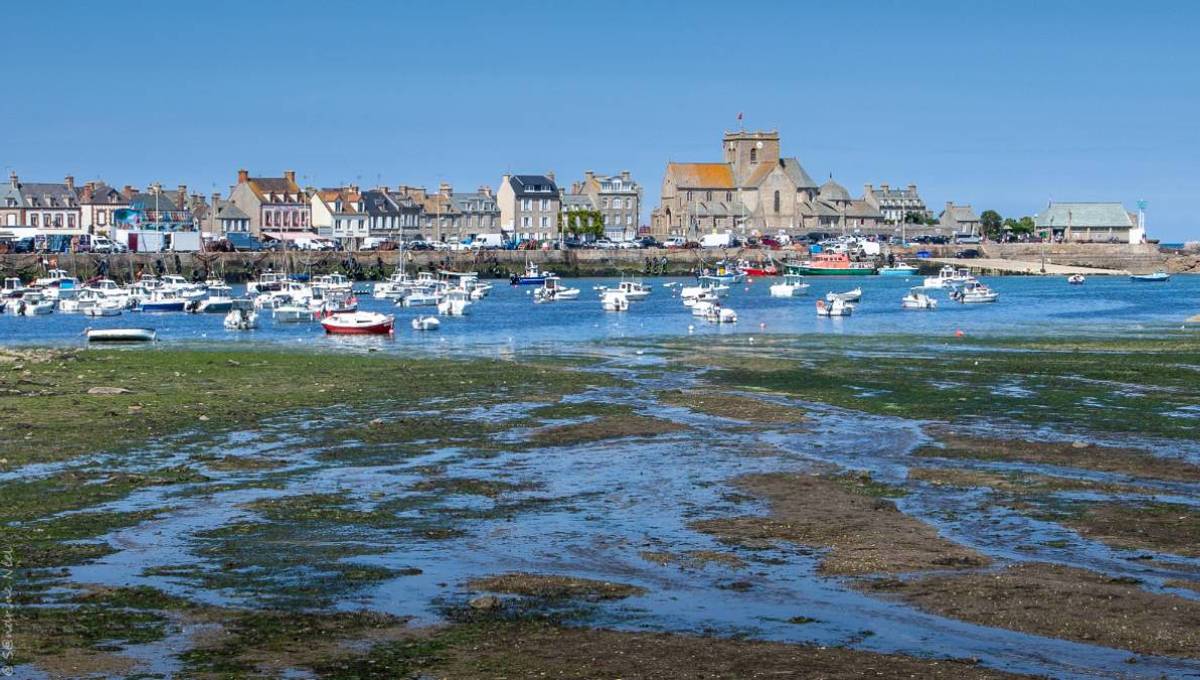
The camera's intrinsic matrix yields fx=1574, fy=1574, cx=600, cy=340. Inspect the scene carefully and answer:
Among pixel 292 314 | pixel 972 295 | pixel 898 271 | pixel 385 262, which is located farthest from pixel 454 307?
pixel 898 271

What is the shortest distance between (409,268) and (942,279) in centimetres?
5680

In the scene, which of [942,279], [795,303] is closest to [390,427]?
[795,303]

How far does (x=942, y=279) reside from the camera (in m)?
141

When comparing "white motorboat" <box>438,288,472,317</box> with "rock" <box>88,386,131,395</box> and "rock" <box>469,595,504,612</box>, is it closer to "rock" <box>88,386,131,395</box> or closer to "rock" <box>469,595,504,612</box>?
"rock" <box>88,386,131,395</box>

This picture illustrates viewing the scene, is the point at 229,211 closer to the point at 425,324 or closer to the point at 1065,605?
the point at 425,324

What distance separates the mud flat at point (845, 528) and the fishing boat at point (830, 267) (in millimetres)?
156877

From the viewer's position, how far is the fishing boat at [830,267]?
7293 inches

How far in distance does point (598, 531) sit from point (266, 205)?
178 meters

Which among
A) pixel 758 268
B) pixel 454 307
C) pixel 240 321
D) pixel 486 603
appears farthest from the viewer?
pixel 758 268

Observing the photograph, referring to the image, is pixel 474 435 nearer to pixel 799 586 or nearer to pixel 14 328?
pixel 799 586

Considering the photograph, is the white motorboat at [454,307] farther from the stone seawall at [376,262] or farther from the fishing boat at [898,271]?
the fishing boat at [898,271]

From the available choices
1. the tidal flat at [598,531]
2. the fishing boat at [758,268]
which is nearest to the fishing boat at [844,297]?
the tidal flat at [598,531]

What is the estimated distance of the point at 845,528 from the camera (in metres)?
24.5

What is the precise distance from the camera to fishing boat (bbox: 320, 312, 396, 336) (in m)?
75.8
